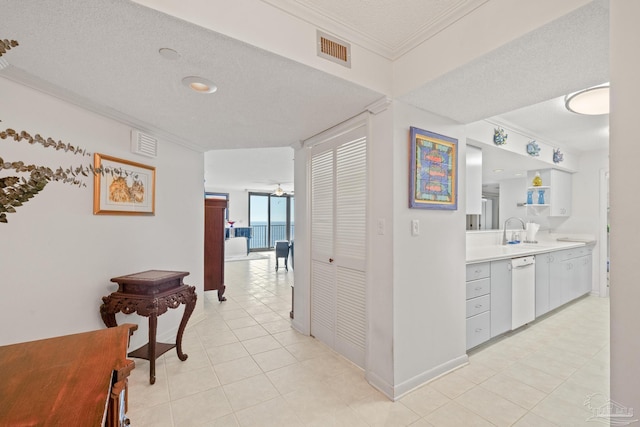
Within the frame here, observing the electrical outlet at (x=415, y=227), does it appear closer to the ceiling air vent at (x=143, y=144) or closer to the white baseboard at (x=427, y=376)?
the white baseboard at (x=427, y=376)

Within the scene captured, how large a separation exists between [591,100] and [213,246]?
4500 millimetres

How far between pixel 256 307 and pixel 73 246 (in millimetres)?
2411

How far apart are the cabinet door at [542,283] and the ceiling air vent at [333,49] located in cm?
327

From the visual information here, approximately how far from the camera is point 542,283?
341cm

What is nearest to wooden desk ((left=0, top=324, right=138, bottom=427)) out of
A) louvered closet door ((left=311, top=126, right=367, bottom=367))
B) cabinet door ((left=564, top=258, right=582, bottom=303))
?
louvered closet door ((left=311, top=126, right=367, bottom=367))

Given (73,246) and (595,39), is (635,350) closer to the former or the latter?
(595,39)

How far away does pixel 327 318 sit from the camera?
276 cm

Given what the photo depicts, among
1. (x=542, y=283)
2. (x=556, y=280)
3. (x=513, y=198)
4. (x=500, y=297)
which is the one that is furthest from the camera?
(x=513, y=198)

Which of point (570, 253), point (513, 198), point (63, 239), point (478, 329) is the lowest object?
point (478, 329)

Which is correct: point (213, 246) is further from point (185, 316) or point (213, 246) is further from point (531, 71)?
point (531, 71)

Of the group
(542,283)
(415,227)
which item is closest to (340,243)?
(415,227)

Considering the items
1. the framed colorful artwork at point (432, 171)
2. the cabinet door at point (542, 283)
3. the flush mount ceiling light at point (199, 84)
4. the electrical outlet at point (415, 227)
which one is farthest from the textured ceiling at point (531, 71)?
the cabinet door at point (542, 283)

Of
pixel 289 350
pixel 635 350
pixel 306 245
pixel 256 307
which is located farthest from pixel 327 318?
pixel 635 350

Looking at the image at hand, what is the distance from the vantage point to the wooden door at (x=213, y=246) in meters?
4.13
